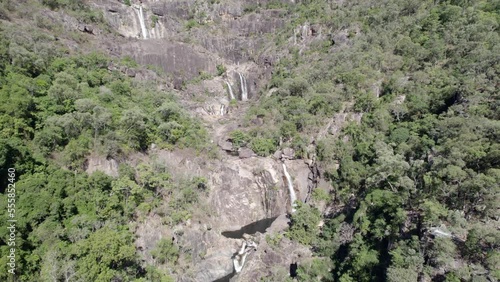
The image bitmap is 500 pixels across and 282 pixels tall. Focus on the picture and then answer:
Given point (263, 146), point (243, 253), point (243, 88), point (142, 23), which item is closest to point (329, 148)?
point (263, 146)

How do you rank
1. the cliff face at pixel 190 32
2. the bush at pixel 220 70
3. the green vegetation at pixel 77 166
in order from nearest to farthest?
the green vegetation at pixel 77 166
the cliff face at pixel 190 32
the bush at pixel 220 70

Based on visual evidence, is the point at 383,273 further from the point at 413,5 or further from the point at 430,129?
the point at 413,5

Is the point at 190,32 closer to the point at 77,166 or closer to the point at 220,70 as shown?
the point at 220,70

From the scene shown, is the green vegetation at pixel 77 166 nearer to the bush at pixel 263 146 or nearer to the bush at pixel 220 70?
the bush at pixel 263 146

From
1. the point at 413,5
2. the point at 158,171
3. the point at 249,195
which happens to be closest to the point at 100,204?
the point at 158,171

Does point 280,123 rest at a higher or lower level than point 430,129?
lower

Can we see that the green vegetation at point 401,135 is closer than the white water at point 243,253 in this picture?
Yes

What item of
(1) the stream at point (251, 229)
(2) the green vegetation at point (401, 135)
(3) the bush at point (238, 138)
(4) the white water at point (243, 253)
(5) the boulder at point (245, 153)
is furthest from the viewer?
(3) the bush at point (238, 138)

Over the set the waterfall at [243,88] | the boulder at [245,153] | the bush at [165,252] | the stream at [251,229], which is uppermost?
the waterfall at [243,88]

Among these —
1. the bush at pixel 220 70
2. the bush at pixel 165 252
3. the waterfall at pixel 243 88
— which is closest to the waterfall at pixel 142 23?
the bush at pixel 220 70
